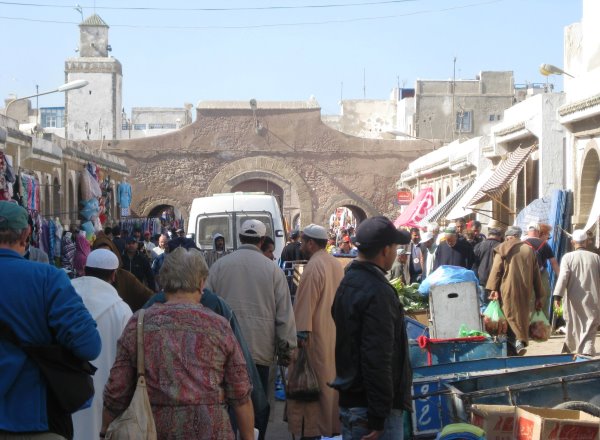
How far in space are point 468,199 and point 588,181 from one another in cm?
545

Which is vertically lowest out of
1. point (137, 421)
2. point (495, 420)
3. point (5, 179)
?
point (495, 420)

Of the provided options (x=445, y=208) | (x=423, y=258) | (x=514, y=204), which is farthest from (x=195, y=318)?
(x=445, y=208)

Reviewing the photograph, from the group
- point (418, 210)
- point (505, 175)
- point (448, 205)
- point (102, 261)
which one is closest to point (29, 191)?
point (505, 175)

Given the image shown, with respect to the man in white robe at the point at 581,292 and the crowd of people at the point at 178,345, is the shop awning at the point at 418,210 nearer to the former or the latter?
the man in white robe at the point at 581,292

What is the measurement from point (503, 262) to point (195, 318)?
7018 mm

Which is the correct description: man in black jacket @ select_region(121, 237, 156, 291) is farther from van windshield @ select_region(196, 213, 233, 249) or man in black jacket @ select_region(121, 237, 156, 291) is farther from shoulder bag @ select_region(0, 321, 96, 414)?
shoulder bag @ select_region(0, 321, 96, 414)

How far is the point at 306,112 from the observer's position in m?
39.2

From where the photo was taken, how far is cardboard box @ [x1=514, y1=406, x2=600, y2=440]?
17.2 feet

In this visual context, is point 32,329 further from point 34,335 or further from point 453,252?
point 453,252

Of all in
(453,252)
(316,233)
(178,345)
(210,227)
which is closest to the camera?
(178,345)

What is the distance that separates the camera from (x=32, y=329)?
3.86m

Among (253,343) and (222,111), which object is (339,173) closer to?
(222,111)

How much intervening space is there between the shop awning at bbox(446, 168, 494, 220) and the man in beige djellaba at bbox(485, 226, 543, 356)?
959 cm

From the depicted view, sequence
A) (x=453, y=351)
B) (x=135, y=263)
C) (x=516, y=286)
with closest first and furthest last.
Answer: (x=453, y=351)
(x=516, y=286)
(x=135, y=263)
